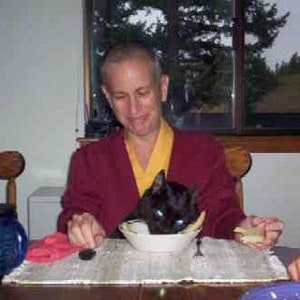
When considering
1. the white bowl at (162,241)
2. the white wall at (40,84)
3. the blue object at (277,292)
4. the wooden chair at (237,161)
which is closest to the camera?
the blue object at (277,292)

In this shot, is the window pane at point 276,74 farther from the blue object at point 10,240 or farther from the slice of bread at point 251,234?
the blue object at point 10,240

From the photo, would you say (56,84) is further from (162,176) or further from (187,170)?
(162,176)

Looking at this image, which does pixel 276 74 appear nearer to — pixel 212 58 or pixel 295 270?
pixel 212 58

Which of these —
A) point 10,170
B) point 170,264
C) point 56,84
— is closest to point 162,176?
point 170,264

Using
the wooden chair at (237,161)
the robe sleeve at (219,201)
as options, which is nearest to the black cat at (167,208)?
the robe sleeve at (219,201)

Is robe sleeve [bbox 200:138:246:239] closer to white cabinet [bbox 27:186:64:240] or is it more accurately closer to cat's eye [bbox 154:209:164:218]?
cat's eye [bbox 154:209:164:218]

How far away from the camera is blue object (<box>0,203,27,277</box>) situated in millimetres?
1078

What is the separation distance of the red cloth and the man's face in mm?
97

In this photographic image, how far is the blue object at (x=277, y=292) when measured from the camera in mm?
834

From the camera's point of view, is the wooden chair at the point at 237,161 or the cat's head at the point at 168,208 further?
the wooden chair at the point at 237,161

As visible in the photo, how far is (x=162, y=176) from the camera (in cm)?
129

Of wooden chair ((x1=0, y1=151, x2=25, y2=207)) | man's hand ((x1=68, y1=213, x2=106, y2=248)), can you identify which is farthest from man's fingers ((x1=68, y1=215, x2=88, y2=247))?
wooden chair ((x1=0, y1=151, x2=25, y2=207))

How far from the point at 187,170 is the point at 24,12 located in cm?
179

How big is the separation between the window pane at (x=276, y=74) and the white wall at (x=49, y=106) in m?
0.23
